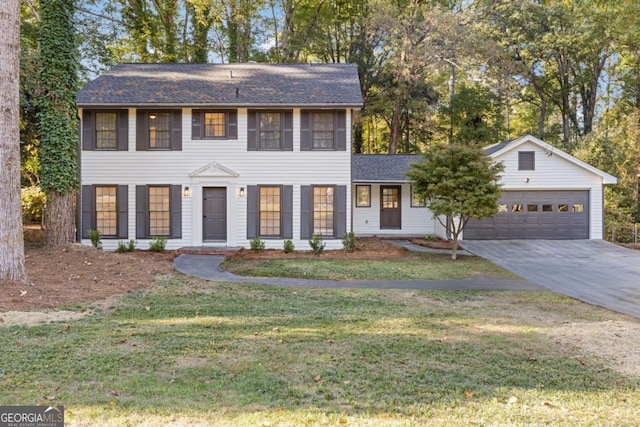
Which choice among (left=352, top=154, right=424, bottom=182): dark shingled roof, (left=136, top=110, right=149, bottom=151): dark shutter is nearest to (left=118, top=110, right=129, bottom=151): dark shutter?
(left=136, top=110, right=149, bottom=151): dark shutter

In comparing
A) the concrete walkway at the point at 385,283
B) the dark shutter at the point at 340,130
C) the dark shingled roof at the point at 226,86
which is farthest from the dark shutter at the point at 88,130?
the dark shutter at the point at 340,130

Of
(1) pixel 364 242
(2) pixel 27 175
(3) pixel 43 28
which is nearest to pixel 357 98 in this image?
(1) pixel 364 242

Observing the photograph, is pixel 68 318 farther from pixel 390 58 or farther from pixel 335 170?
pixel 390 58

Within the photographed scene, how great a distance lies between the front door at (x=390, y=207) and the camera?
18641mm

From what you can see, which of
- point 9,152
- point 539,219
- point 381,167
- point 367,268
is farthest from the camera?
point 381,167

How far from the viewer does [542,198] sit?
16672 millimetres

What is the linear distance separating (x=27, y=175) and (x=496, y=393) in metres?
24.0

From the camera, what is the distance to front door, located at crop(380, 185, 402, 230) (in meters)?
18.6

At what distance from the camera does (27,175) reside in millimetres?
20969

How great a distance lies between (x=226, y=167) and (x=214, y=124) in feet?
4.98

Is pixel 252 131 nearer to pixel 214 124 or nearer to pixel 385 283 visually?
pixel 214 124

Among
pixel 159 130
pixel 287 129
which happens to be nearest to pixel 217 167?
pixel 159 130

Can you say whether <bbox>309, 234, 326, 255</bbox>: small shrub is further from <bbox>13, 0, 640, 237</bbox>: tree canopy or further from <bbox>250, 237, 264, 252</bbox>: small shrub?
<bbox>13, 0, 640, 237</bbox>: tree canopy

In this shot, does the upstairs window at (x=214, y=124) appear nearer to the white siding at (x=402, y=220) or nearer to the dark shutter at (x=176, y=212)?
the dark shutter at (x=176, y=212)
